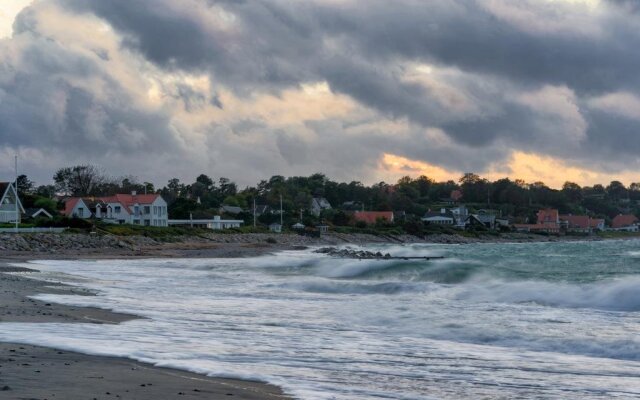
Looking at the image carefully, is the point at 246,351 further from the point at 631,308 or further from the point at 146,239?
the point at 146,239

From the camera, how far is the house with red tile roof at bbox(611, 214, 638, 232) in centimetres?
17900

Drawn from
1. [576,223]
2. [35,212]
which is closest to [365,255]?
[35,212]

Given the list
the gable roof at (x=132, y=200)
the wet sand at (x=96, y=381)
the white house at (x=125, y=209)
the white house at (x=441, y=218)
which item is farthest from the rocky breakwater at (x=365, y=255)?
the white house at (x=441, y=218)

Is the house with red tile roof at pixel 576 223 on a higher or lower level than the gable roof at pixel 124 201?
lower

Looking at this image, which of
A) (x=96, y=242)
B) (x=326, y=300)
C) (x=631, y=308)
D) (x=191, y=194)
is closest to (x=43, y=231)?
(x=96, y=242)

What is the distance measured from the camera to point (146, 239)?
205 feet

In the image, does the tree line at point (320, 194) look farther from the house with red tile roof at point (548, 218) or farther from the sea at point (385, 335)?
the sea at point (385, 335)

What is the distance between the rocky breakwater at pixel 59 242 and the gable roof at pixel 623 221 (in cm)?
14868

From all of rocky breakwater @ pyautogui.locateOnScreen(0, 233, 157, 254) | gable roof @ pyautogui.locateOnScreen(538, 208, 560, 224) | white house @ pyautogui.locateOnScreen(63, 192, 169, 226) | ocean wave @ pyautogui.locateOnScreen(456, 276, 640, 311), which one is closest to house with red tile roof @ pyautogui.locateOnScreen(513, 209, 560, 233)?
gable roof @ pyautogui.locateOnScreen(538, 208, 560, 224)

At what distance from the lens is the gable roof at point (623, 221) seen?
594ft

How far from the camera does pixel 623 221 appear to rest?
18238 centimetres

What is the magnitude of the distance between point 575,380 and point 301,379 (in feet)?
11.7

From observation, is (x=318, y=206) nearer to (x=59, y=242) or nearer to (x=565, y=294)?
(x=59, y=242)

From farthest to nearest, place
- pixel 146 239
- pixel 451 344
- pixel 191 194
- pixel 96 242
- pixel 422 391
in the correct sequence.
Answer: pixel 191 194 → pixel 146 239 → pixel 96 242 → pixel 451 344 → pixel 422 391
